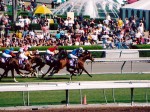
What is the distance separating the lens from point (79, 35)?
28.6 meters

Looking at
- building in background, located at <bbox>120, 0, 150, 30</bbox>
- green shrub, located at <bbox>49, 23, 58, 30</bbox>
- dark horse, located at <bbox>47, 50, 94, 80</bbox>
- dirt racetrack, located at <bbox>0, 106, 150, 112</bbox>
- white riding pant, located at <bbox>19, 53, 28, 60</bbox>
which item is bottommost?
dirt racetrack, located at <bbox>0, 106, 150, 112</bbox>

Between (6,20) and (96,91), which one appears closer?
(96,91)

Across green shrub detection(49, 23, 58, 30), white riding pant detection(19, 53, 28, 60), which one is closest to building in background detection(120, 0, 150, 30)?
green shrub detection(49, 23, 58, 30)

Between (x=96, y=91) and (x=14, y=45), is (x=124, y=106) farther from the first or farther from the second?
(x=14, y=45)

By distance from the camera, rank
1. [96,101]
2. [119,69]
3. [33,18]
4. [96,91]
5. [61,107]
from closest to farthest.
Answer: [61,107]
[96,101]
[96,91]
[119,69]
[33,18]

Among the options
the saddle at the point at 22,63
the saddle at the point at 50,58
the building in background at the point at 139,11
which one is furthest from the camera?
the building in background at the point at 139,11

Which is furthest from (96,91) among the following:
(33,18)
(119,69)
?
(33,18)

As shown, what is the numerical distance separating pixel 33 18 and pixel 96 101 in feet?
68.2

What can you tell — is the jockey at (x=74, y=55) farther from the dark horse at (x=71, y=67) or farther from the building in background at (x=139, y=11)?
the building in background at (x=139, y=11)

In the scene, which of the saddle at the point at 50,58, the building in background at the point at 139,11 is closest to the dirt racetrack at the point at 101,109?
the saddle at the point at 50,58

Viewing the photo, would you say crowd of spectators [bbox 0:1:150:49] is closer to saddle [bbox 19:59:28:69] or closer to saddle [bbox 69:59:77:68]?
saddle [bbox 19:59:28:69]

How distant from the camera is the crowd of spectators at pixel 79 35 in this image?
27.7 metres

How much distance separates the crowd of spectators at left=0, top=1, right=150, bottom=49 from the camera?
27672mm

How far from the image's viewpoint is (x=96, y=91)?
16.2m
